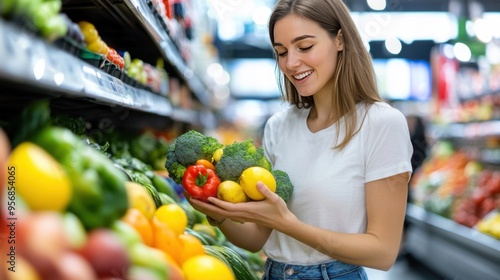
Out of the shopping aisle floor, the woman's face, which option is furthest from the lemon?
the shopping aisle floor

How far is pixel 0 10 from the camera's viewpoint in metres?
0.92

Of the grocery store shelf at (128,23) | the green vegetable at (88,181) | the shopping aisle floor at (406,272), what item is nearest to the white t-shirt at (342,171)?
the grocery store shelf at (128,23)

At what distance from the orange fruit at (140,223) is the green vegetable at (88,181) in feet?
0.30

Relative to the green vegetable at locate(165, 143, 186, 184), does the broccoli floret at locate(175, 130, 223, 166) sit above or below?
above

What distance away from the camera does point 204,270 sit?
1.29m

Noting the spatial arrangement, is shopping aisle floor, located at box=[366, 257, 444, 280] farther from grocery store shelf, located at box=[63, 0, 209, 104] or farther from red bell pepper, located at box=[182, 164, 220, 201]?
red bell pepper, located at box=[182, 164, 220, 201]

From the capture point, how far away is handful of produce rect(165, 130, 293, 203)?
1.71 meters

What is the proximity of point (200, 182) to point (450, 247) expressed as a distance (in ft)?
15.3

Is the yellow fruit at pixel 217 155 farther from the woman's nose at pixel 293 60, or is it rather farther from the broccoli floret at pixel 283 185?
the woman's nose at pixel 293 60

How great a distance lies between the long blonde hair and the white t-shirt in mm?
46

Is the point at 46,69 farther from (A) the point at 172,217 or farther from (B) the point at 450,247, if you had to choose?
(B) the point at 450,247

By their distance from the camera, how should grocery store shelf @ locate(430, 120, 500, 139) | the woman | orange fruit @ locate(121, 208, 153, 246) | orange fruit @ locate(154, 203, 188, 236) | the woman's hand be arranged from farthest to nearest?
grocery store shelf @ locate(430, 120, 500, 139) < the woman < the woman's hand < orange fruit @ locate(154, 203, 188, 236) < orange fruit @ locate(121, 208, 153, 246)

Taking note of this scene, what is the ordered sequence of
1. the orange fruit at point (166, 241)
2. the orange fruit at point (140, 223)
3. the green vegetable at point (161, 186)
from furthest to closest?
the green vegetable at point (161, 186) < the orange fruit at point (166, 241) < the orange fruit at point (140, 223)

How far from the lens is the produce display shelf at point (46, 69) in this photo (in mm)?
879
